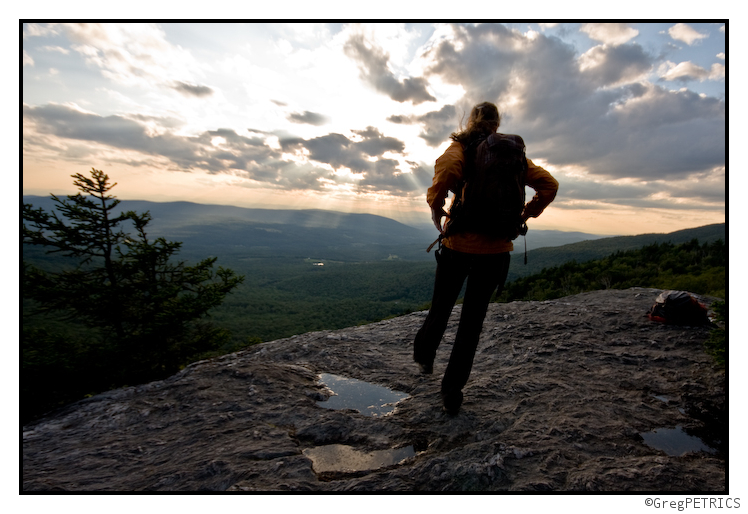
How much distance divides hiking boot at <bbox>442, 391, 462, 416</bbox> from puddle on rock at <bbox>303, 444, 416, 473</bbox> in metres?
0.63

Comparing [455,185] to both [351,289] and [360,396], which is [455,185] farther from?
[351,289]

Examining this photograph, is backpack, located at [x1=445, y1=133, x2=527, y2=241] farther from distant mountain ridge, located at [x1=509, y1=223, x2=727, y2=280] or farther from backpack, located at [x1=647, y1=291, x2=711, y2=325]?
distant mountain ridge, located at [x1=509, y1=223, x2=727, y2=280]

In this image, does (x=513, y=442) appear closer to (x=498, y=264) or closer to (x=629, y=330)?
(x=498, y=264)

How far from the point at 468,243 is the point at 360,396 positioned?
2262 mm

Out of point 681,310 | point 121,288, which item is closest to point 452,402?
point 681,310

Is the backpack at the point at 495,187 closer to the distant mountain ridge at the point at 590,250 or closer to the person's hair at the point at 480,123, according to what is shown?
the person's hair at the point at 480,123

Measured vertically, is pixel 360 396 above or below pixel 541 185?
below

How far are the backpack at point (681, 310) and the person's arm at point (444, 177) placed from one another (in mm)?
4947

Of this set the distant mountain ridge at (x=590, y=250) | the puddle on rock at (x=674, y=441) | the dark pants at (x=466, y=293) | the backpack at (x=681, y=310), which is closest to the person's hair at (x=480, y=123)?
the dark pants at (x=466, y=293)

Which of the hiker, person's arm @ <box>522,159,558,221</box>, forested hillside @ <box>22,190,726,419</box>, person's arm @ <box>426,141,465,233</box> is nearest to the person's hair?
the hiker

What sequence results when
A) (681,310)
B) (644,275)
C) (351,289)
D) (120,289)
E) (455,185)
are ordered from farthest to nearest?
1. (351,289)
2. (644,275)
3. (120,289)
4. (681,310)
5. (455,185)

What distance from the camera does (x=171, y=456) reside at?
264 centimetres

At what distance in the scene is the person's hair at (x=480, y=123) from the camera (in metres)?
3.22

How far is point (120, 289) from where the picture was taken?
9523mm
